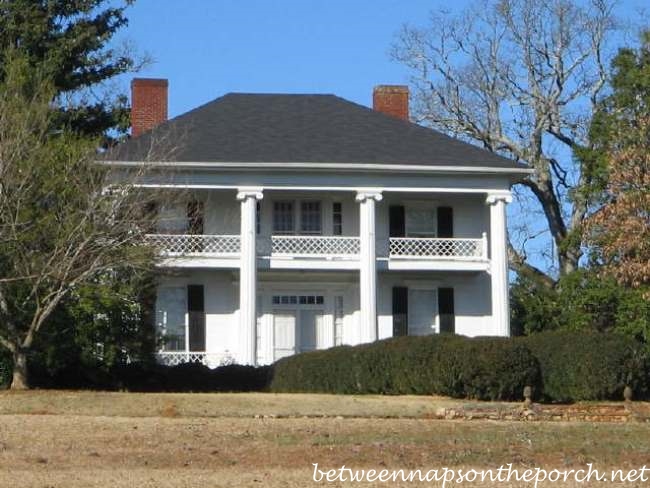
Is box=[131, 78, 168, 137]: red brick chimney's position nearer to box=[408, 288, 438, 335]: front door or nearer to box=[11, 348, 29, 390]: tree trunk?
box=[408, 288, 438, 335]: front door

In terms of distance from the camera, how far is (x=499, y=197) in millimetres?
35375

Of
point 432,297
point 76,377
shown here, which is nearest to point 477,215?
point 432,297

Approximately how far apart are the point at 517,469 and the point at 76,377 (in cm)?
1523

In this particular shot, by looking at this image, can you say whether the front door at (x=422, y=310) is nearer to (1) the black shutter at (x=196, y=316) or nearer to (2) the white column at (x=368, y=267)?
(2) the white column at (x=368, y=267)

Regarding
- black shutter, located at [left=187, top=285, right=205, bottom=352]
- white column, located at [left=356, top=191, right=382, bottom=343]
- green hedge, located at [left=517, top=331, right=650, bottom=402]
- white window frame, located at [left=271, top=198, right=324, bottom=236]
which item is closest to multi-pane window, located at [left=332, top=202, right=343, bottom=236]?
white window frame, located at [left=271, top=198, right=324, bottom=236]

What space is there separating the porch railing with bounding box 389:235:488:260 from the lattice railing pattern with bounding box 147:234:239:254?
13.6 feet

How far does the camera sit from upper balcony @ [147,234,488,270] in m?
34.8

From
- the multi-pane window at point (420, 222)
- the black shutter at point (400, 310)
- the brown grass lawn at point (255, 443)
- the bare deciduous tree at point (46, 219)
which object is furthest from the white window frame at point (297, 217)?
the brown grass lawn at point (255, 443)

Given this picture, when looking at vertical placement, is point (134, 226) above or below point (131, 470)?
above

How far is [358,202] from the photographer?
3556 cm

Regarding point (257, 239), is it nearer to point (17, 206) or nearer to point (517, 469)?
point (17, 206)

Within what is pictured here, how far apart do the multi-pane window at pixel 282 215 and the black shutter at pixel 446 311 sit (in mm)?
4388

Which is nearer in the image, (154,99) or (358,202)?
(358,202)

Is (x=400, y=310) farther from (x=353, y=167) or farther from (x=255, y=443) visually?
(x=255, y=443)
